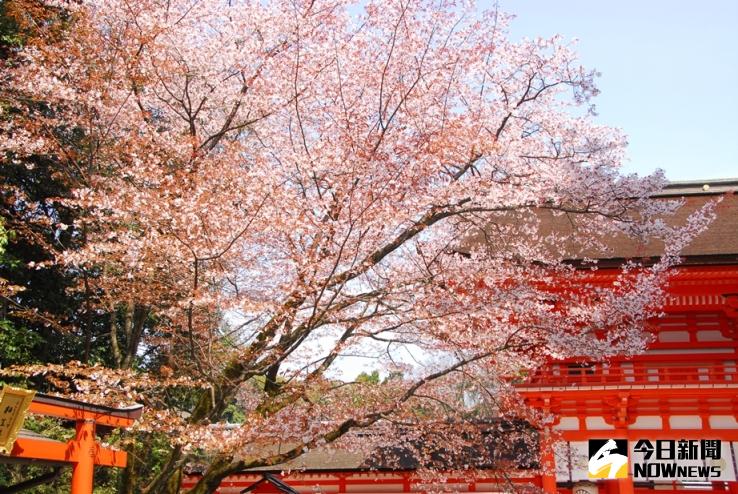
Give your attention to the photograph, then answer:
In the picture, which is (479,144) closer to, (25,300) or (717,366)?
(717,366)

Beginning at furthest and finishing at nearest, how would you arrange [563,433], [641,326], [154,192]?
[563,433] → [641,326] → [154,192]

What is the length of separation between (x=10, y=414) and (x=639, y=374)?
9255 millimetres

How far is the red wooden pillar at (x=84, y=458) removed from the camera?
6.33 metres

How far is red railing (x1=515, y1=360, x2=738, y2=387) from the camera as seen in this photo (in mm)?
11289

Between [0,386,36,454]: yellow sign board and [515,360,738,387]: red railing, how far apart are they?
7.56 m

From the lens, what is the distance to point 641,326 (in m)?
11.0

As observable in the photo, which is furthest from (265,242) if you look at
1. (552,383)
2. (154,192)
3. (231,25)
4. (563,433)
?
(563,433)

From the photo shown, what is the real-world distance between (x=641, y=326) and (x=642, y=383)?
0.98 m

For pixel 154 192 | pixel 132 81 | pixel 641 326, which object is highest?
pixel 132 81

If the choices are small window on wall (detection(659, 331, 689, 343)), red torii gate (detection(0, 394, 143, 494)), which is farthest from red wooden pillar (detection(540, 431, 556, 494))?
red torii gate (detection(0, 394, 143, 494))

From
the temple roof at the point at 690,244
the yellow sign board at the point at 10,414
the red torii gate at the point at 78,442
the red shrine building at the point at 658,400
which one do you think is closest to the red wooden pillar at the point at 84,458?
the red torii gate at the point at 78,442

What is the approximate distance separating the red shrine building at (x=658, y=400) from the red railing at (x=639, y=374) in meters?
0.02

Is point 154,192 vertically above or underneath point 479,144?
underneath

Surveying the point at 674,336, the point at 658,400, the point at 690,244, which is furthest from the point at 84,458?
the point at 690,244
